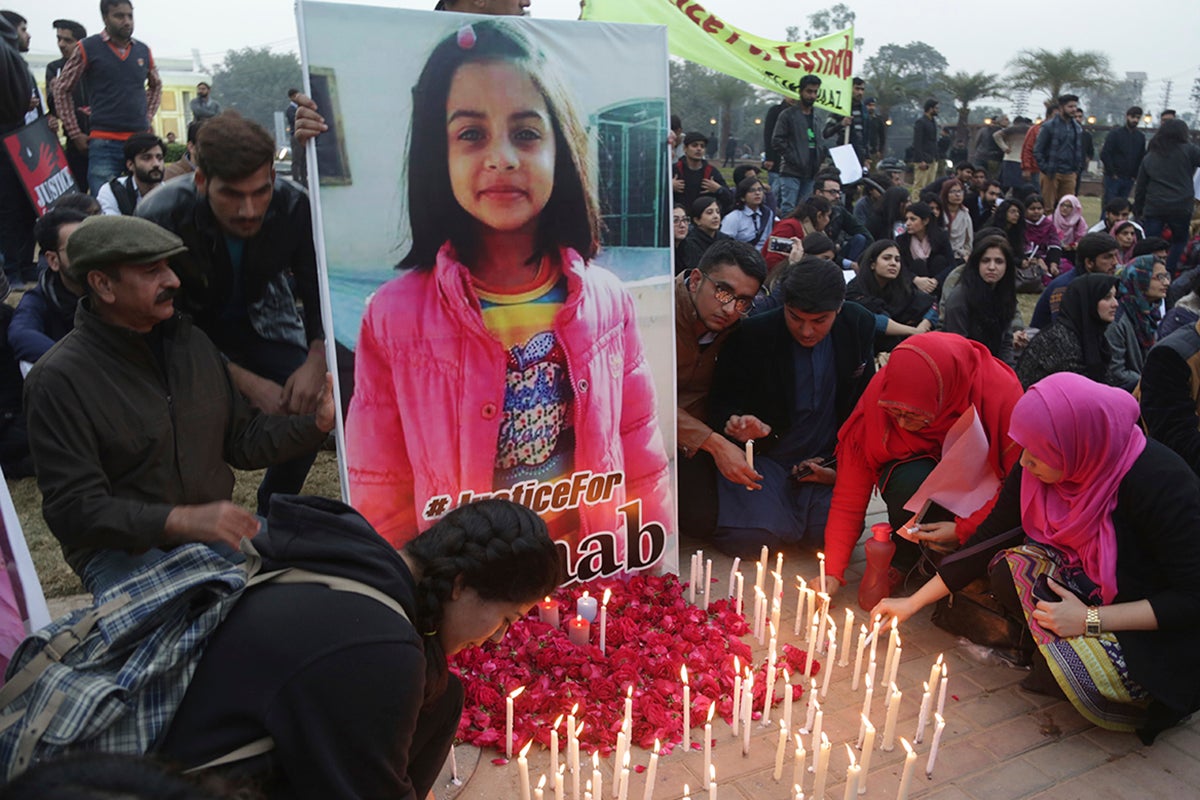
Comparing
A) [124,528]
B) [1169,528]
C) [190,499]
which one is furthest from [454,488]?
[1169,528]

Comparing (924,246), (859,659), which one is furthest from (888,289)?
(859,659)

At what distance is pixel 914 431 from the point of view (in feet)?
14.0

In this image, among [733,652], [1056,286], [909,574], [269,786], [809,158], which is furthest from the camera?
[809,158]

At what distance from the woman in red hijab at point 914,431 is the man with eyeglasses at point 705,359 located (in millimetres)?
486

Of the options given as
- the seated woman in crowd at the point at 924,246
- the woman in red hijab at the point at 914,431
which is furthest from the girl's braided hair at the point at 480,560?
the seated woman in crowd at the point at 924,246

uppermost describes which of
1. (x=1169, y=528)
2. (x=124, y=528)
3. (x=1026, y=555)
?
(x=124, y=528)

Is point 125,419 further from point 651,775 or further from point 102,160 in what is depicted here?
point 102,160

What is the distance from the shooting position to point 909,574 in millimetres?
4191

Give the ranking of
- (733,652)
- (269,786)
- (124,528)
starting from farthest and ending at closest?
(733,652) → (124,528) → (269,786)

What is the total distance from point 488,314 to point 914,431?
1.99 m

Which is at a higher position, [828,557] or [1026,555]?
[1026,555]

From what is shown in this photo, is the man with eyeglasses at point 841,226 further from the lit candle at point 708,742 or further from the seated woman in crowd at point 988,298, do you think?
the lit candle at point 708,742

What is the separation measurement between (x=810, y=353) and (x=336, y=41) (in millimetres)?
2656

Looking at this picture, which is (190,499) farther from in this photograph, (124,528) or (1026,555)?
(1026,555)
